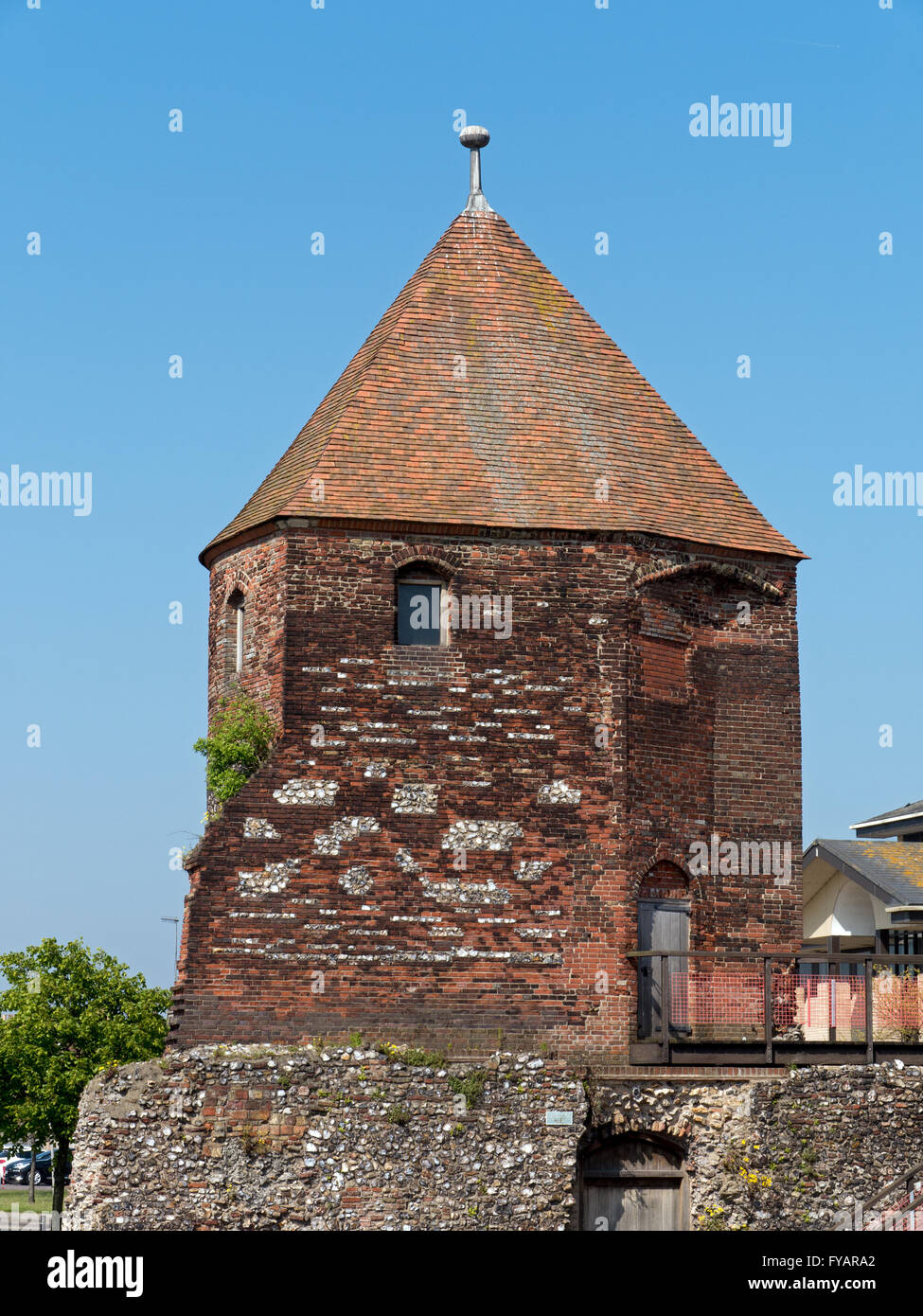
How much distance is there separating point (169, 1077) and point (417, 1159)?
332 cm

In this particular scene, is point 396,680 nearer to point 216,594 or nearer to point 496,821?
point 496,821

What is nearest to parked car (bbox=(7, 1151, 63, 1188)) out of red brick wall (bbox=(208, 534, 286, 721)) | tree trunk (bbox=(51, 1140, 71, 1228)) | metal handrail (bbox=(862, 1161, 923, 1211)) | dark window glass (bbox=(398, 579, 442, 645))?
tree trunk (bbox=(51, 1140, 71, 1228))

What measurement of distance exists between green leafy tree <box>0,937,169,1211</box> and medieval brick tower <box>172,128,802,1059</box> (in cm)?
1276

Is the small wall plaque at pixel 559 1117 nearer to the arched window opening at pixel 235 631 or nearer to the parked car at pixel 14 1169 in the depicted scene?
the arched window opening at pixel 235 631

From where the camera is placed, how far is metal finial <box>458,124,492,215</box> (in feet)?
96.3

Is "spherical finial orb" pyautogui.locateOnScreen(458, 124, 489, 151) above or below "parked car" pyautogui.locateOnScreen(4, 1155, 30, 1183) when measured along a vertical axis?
above

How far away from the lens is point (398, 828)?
81.8ft

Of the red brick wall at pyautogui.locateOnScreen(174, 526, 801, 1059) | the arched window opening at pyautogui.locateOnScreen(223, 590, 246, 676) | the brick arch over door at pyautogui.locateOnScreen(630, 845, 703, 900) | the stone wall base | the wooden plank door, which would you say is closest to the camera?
the stone wall base

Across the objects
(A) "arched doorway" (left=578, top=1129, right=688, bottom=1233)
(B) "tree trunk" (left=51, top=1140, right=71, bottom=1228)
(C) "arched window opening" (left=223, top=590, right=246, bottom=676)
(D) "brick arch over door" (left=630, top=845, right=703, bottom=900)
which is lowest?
(B) "tree trunk" (left=51, top=1140, right=71, bottom=1228)

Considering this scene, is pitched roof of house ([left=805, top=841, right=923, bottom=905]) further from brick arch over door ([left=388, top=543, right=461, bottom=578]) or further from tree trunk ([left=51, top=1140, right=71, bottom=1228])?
tree trunk ([left=51, top=1140, right=71, bottom=1228])

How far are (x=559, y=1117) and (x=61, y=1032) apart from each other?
17.0m

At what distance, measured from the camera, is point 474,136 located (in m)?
29.4

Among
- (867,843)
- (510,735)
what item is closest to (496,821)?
(510,735)
